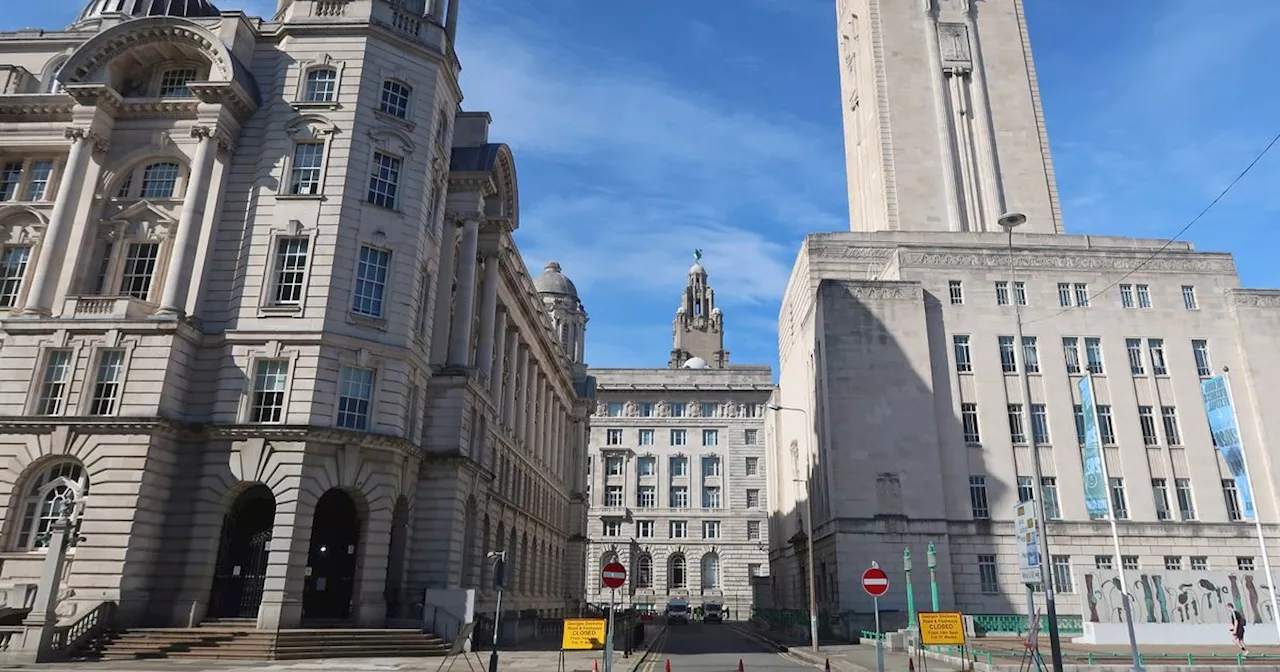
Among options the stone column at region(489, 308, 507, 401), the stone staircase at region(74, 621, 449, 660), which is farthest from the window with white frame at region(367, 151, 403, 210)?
the stone staircase at region(74, 621, 449, 660)

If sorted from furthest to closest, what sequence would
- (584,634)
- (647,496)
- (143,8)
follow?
(647,496)
(143,8)
(584,634)

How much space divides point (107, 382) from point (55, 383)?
1.97 metres

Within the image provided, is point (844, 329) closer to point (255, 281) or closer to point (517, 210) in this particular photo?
point (517, 210)

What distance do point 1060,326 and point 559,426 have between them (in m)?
40.6

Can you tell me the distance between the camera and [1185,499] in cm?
4838

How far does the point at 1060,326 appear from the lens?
168ft

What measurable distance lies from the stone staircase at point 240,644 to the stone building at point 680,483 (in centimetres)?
6412

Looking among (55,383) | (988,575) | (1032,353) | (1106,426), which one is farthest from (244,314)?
(1106,426)

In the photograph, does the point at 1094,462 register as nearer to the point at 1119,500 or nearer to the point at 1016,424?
the point at 1016,424

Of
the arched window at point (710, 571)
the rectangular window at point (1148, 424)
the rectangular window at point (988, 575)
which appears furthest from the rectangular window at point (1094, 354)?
the arched window at point (710, 571)

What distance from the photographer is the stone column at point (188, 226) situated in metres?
29.9

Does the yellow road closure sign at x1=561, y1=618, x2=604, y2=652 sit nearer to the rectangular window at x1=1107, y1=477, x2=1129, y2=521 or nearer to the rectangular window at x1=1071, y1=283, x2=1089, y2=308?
the rectangular window at x1=1107, y1=477, x2=1129, y2=521

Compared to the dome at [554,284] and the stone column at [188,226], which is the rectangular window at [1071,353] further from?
the dome at [554,284]

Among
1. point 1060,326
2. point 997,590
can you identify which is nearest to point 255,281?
point 997,590
